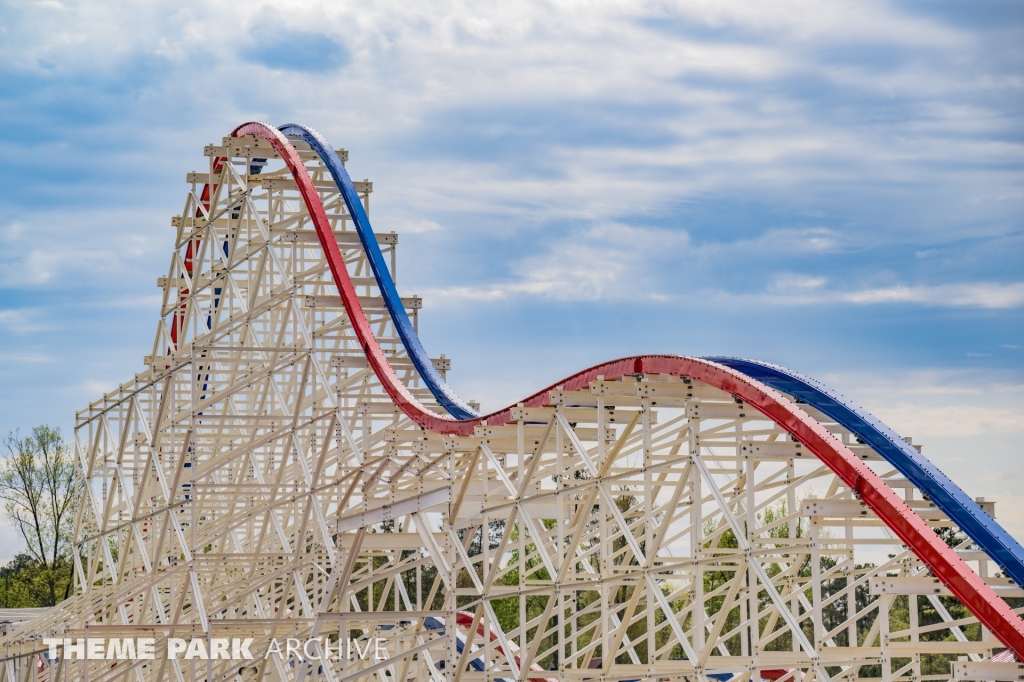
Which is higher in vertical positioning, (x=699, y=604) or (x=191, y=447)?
(x=191, y=447)

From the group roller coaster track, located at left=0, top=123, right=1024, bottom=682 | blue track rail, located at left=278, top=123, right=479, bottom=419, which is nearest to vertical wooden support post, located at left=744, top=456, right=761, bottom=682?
roller coaster track, located at left=0, top=123, right=1024, bottom=682

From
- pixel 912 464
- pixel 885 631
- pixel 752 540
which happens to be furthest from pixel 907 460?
pixel 885 631

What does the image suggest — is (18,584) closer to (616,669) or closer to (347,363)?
(347,363)

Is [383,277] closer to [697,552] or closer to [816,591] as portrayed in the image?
[697,552]

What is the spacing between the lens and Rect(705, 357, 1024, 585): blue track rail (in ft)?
48.1

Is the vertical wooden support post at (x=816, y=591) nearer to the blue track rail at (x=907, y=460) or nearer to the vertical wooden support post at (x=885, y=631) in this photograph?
the vertical wooden support post at (x=885, y=631)

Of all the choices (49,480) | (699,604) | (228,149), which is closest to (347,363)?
(228,149)

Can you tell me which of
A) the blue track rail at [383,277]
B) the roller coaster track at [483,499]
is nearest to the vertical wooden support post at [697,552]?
the roller coaster track at [483,499]

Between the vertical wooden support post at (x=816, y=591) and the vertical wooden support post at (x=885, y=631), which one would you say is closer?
the vertical wooden support post at (x=885, y=631)

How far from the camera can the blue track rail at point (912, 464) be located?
1466 cm

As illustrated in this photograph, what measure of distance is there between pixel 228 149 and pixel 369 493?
28.5ft

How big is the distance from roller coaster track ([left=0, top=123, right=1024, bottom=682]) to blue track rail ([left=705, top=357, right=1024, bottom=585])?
0.10ft

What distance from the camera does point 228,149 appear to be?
2778cm

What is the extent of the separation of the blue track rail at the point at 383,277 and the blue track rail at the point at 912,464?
23.8ft
